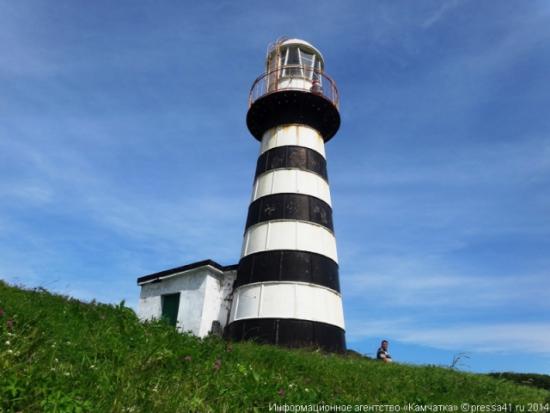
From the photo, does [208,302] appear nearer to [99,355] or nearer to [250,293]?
[250,293]

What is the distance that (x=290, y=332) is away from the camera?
13.7 m

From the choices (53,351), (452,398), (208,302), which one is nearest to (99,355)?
(53,351)

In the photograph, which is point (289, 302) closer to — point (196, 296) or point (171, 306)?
point (196, 296)

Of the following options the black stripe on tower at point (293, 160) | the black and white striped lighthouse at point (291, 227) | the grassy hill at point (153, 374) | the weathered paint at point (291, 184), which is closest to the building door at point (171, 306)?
the black and white striped lighthouse at point (291, 227)

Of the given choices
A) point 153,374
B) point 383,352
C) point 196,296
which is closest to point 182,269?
point 196,296

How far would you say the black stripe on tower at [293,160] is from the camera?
16.7 metres

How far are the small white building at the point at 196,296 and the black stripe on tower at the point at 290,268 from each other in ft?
10.2

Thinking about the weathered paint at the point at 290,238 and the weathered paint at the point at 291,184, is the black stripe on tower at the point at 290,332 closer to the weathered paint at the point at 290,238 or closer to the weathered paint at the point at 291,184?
the weathered paint at the point at 290,238

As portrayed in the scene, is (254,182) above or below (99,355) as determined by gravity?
above

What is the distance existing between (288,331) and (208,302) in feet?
17.3

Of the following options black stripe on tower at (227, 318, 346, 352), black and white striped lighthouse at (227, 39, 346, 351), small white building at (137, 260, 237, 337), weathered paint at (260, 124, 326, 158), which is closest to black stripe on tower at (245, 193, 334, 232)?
black and white striped lighthouse at (227, 39, 346, 351)

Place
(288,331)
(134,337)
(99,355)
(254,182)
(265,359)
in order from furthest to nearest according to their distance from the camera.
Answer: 1. (254,182)
2. (288,331)
3. (265,359)
4. (134,337)
5. (99,355)

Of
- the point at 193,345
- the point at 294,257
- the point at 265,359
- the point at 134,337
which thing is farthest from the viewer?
the point at 294,257

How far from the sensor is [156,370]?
6.36 meters
